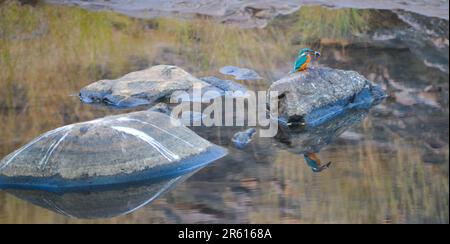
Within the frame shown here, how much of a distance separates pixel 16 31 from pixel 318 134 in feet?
14.7

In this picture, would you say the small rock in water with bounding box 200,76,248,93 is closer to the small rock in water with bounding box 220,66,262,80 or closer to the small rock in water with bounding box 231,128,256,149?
the small rock in water with bounding box 220,66,262,80

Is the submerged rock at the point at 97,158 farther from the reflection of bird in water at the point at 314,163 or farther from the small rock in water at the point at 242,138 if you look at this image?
the reflection of bird in water at the point at 314,163

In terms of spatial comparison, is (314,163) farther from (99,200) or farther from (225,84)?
(225,84)

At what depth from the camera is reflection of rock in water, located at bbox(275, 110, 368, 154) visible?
608 cm

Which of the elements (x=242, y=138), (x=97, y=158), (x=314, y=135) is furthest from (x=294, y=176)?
(x=97, y=158)

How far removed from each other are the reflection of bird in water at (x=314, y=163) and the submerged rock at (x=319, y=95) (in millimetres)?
882

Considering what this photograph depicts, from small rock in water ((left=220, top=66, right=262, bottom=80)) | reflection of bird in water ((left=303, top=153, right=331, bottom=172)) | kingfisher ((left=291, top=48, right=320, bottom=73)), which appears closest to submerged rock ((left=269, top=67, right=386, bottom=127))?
kingfisher ((left=291, top=48, right=320, bottom=73))

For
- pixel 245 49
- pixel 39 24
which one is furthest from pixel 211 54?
pixel 39 24

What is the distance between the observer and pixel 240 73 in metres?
8.12

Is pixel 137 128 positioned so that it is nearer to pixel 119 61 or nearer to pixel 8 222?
pixel 8 222

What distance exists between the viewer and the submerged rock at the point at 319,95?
674cm

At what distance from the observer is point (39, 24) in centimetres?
945

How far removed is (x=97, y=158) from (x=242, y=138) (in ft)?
4.63

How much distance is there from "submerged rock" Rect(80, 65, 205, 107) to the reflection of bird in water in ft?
6.38
